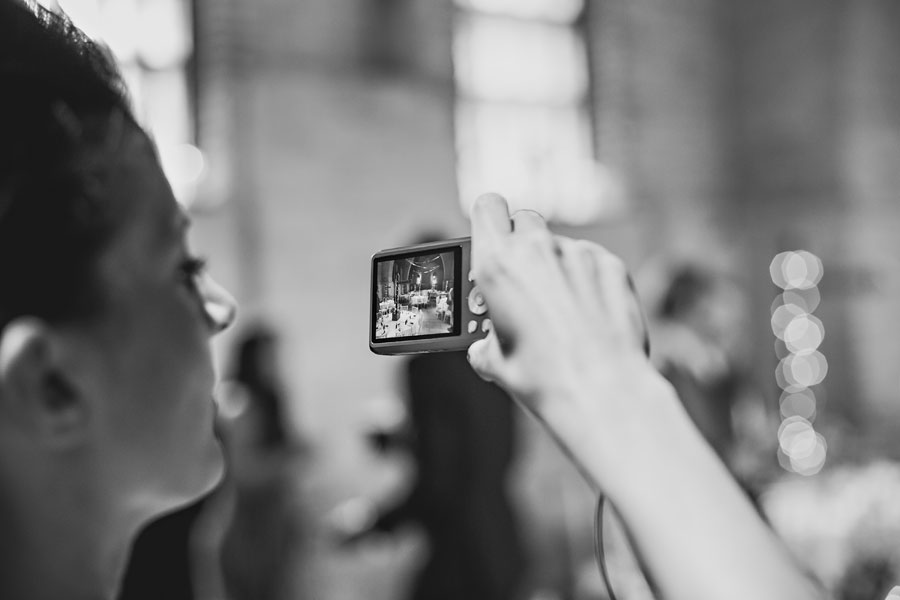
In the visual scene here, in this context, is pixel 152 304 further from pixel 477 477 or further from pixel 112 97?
pixel 477 477

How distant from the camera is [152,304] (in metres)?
0.72

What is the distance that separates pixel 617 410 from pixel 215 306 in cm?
42

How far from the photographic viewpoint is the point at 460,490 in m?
2.70

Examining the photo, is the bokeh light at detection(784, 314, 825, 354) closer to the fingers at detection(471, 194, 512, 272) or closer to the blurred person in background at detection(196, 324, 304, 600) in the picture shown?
the blurred person in background at detection(196, 324, 304, 600)

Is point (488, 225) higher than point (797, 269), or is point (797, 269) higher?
point (797, 269)

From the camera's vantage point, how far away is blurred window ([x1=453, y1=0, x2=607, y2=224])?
625cm

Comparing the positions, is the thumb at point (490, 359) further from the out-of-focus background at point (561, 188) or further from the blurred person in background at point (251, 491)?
the blurred person in background at point (251, 491)

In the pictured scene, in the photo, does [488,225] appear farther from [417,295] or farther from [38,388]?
[38,388]

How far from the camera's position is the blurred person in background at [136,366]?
21.8 inches

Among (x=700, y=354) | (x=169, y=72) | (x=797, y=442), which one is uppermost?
(x=169, y=72)

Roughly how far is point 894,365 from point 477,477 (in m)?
5.84

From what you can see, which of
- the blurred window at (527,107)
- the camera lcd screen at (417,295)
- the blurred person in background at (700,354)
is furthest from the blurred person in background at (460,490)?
the blurred window at (527,107)

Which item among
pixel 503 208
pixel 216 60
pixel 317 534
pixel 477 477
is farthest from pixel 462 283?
pixel 216 60

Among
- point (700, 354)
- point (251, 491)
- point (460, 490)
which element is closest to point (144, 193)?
point (460, 490)
